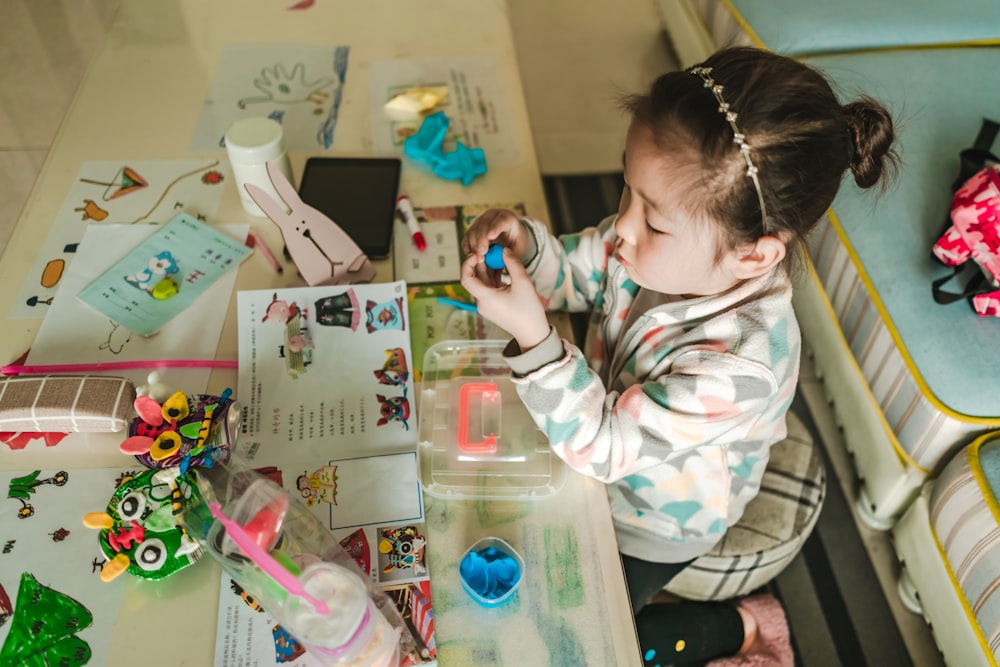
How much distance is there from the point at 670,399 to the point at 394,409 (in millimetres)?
300

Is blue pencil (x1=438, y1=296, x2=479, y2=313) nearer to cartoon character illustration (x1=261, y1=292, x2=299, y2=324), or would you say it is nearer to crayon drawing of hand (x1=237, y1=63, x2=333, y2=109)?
cartoon character illustration (x1=261, y1=292, x2=299, y2=324)

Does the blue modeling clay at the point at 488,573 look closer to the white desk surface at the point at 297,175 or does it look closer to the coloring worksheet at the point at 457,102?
Result: the white desk surface at the point at 297,175

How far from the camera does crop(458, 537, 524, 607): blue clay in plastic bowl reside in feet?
2.26

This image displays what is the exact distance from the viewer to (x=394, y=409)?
2.71ft

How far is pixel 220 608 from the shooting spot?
681 millimetres

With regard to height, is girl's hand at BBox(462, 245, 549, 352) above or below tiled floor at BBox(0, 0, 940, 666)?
above

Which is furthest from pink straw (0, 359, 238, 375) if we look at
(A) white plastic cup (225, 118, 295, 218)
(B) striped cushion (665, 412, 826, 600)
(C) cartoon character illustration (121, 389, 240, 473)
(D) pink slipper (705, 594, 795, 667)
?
(D) pink slipper (705, 594, 795, 667)

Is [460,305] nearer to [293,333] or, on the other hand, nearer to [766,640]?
[293,333]

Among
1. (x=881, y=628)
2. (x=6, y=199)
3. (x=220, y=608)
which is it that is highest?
(x=220, y=608)

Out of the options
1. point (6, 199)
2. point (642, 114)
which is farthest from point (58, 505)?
point (6, 199)

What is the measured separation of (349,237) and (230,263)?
155mm

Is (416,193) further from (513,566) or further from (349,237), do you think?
(513,566)

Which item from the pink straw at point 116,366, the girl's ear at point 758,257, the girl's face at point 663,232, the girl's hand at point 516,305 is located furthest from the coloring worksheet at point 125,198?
the girl's ear at point 758,257

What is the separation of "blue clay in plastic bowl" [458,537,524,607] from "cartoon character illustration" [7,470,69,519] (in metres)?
0.42
